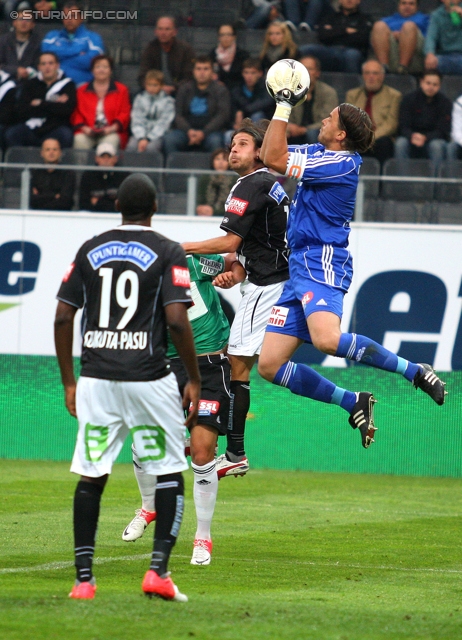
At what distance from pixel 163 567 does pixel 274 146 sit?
3.04 m

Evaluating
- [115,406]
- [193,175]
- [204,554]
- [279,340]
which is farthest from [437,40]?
[115,406]

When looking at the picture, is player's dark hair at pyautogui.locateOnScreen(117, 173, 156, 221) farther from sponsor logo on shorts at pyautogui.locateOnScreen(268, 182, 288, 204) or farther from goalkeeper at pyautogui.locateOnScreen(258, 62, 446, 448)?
sponsor logo on shorts at pyautogui.locateOnScreen(268, 182, 288, 204)

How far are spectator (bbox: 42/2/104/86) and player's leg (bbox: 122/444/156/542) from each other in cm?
1001

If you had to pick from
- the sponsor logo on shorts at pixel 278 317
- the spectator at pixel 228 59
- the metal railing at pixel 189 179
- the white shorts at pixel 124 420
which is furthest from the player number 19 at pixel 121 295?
the spectator at pixel 228 59

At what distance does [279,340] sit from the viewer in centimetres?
754

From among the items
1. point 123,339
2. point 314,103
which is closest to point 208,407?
point 123,339

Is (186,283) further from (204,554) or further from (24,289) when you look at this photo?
(24,289)

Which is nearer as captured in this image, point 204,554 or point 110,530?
point 204,554

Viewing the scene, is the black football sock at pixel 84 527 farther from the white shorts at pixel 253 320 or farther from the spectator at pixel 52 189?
the spectator at pixel 52 189

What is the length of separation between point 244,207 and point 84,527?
303 centimetres

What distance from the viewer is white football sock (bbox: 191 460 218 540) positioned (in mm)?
6926

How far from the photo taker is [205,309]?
7.53 m

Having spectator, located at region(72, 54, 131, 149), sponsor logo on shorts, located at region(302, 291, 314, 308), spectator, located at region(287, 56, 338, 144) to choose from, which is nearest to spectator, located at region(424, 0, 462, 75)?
spectator, located at region(287, 56, 338, 144)

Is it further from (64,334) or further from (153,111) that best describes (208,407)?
(153,111)
